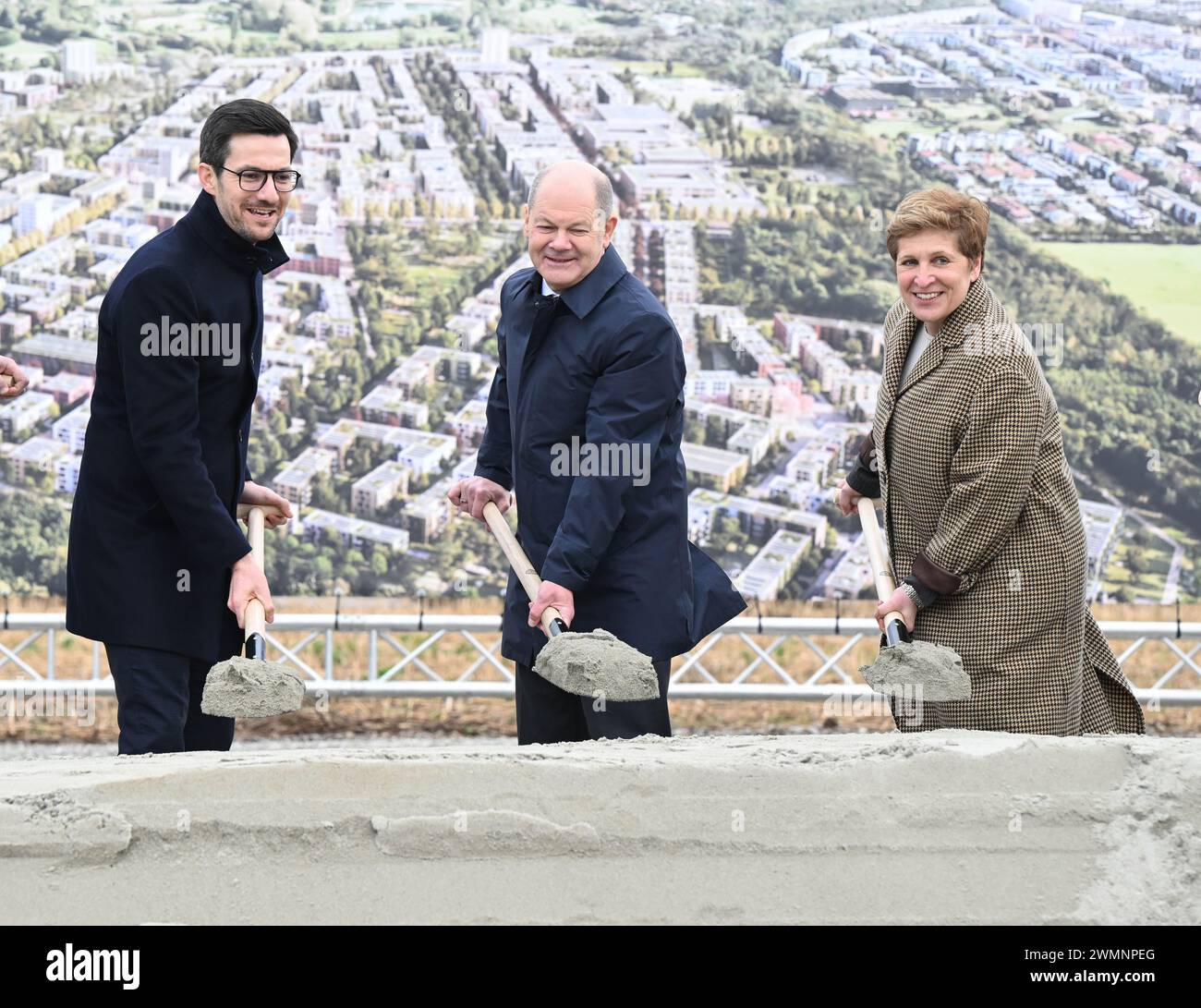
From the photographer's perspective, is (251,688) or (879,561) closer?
(251,688)

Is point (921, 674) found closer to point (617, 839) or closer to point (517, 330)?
point (617, 839)

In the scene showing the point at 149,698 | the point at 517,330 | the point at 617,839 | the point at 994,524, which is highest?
the point at 517,330

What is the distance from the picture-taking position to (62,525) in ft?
23.6

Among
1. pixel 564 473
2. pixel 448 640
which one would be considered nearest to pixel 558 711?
pixel 564 473

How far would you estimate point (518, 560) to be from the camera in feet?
10.4

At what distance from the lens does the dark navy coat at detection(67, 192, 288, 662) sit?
110 inches

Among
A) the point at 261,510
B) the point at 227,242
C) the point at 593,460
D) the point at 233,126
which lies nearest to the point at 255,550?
the point at 261,510

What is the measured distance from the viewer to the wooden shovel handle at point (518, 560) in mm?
2938

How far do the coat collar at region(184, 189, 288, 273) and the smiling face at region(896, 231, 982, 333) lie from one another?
1.16 m

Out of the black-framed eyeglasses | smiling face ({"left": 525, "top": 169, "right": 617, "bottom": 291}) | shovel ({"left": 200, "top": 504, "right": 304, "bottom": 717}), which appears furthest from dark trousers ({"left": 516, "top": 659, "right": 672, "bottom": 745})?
the black-framed eyeglasses

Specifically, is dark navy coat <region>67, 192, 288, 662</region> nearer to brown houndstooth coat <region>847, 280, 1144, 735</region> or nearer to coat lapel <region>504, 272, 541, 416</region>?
coat lapel <region>504, 272, 541, 416</region>

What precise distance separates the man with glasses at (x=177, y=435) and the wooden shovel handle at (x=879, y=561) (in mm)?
1189

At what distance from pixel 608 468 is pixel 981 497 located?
68cm

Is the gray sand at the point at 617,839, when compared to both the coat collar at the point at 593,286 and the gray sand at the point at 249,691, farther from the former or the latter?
the coat collar at the point at 593,286
